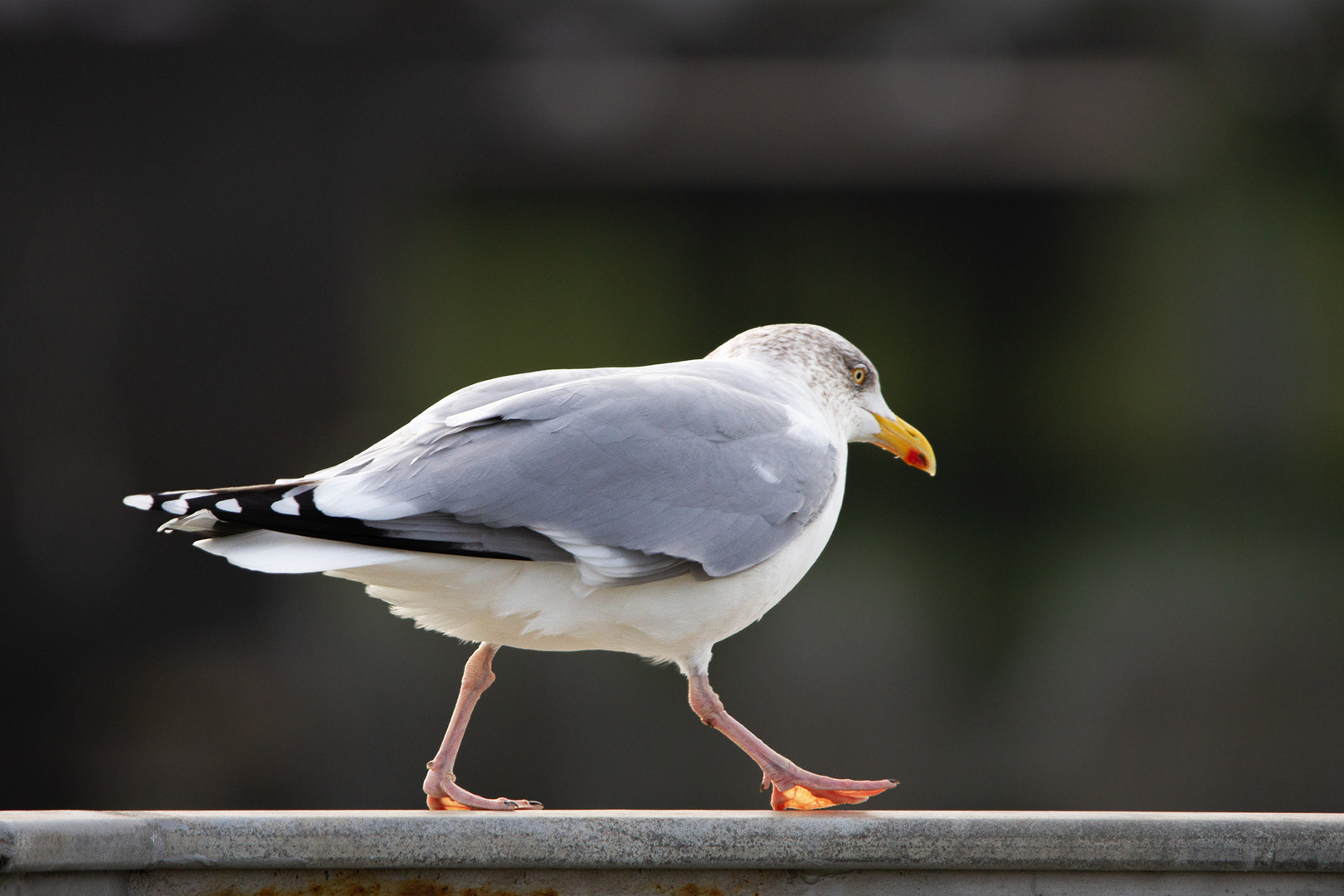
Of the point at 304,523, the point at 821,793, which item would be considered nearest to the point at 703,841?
the point at 821,793

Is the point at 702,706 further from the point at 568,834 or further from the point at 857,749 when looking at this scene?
the point at 857,749

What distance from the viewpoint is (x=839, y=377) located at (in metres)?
3.35

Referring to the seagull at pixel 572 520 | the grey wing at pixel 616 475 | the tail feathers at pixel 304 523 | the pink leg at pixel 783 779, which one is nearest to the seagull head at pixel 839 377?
the seagull at pixel 572 520

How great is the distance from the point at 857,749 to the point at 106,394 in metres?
5.01

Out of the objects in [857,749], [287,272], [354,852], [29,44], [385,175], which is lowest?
[857,749]

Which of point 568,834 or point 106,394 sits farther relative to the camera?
point 106,394

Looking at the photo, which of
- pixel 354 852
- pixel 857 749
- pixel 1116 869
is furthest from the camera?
pixel 857 749

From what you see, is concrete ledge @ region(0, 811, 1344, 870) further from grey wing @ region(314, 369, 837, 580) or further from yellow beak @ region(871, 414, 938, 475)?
yellow beak @ region(871, 414, 938, 475)

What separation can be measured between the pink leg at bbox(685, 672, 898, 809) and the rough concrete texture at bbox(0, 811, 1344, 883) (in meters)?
0.41

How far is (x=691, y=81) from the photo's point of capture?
8.62 m

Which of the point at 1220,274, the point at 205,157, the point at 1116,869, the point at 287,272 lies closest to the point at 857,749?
the point at 1220,274

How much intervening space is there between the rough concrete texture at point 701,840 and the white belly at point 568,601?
0.43 metres

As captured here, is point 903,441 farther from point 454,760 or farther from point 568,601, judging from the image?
point 454,760

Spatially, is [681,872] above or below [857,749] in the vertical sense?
above
